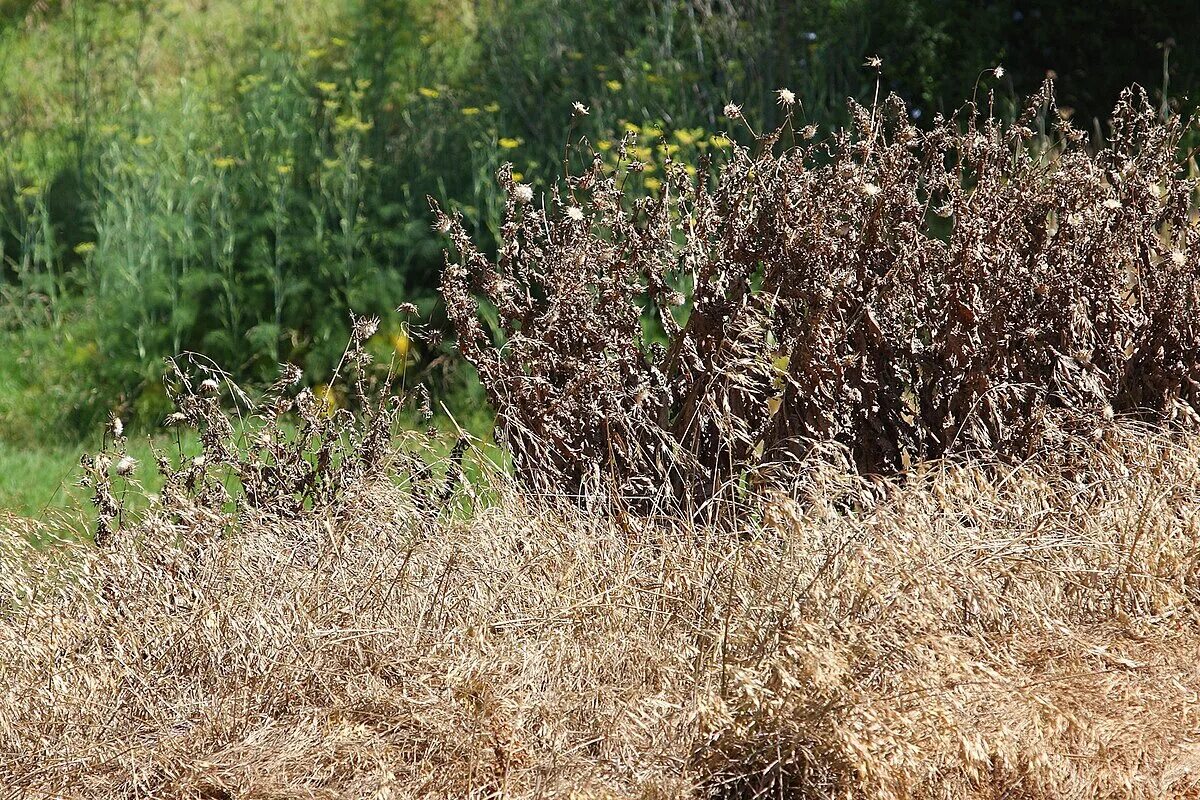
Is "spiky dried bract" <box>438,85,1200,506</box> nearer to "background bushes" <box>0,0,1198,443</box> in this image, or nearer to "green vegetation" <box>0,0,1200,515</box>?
"green vegetation" <box>0,0,1200,515</box>

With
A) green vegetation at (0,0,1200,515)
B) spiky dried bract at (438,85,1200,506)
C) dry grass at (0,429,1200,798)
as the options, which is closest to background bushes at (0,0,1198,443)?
green vegetation at (0,0,1200,515)

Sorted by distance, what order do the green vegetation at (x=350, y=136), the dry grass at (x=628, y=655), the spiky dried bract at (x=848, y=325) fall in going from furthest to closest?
1. the green vegetation at (x=350, y=136)
2. the spiky dried bract at (x=848, y=325)
3. the dry grass at (x=628, y=655)

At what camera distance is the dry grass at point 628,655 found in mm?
2654

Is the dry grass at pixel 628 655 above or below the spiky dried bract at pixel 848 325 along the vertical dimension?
below

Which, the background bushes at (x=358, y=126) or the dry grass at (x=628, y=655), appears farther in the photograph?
the background bushes at (x=358, y=126)

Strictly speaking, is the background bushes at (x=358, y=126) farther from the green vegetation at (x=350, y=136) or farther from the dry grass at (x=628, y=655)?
the dry grass at (x=628, y=655)

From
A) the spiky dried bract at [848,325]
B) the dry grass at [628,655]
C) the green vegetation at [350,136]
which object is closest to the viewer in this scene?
the dry grass at [628,655]

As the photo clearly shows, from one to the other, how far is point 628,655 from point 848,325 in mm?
1353

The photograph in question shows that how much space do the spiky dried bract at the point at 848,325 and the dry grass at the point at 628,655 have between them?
1.36ft

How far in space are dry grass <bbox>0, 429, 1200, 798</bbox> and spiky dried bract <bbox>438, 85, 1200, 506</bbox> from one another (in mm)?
413

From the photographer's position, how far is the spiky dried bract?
3.84 m

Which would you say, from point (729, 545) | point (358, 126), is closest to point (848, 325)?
point (729, 545)

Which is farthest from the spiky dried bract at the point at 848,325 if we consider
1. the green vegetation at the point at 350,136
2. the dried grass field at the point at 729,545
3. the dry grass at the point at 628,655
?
the green vegetation at the point at 350,136

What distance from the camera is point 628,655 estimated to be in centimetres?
293
